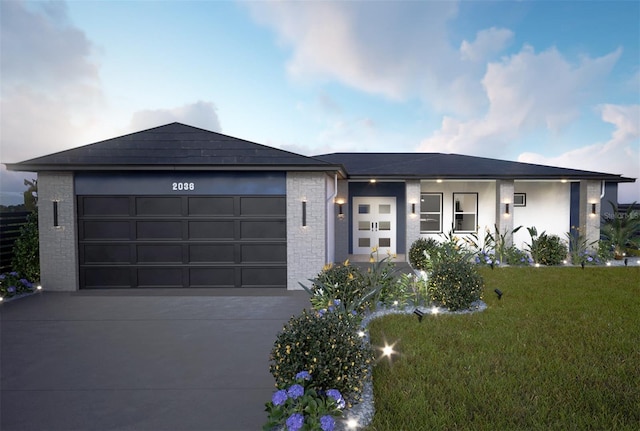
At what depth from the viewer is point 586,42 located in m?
13.3

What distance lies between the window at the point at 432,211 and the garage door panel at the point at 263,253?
7.20 m

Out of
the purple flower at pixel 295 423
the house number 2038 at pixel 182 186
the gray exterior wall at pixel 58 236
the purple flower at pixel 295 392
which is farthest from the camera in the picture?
the house number 2038 at pixel 182 186

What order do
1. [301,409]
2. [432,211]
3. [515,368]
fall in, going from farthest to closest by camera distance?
1. [432,211]
2. [515,368]
3. [301,409]

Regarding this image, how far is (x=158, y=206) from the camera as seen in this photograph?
823cm

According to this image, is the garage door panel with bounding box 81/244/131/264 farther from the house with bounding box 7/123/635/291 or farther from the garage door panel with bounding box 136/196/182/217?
the garage door panel with bounding box 136/196/182/217

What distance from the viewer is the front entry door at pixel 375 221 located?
43.0 ft

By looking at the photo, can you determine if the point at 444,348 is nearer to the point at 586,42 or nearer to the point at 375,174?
the point at 375,174

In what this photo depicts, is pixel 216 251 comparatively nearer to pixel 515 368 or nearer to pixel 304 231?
pixel 304 231

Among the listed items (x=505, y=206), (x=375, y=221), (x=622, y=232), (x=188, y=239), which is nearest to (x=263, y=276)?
(x=188, y=239)

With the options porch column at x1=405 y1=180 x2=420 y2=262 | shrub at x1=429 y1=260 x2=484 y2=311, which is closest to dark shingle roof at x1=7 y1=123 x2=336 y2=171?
shrub at x1=429 y1=260 x2=484 y2=311

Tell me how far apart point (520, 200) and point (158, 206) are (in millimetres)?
13360

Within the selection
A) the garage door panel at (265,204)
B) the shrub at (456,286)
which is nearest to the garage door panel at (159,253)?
the garage door panel at (265,204)

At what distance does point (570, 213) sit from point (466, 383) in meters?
12.9

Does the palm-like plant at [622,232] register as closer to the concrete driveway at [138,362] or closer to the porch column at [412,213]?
the porch column at [412,213]
